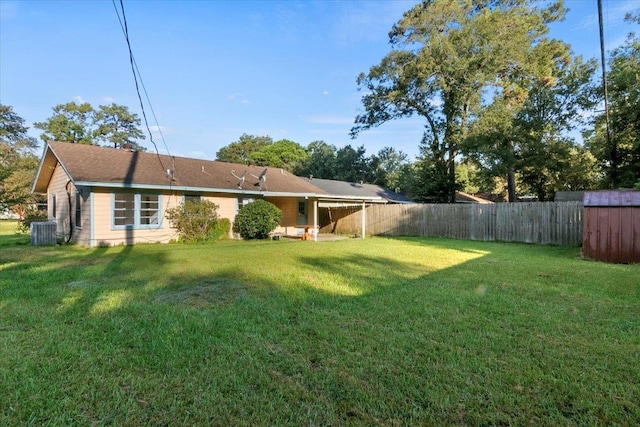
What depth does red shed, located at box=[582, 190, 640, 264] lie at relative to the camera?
833cm

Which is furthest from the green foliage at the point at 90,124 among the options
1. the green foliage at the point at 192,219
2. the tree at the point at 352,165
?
the green foliage at the point at 192,219

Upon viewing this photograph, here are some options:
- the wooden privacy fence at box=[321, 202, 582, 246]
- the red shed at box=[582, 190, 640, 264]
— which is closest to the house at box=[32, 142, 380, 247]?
the wooden privacy fence at box=[321, 202, 582, 246]

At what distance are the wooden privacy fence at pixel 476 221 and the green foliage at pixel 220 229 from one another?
7458 millimetres

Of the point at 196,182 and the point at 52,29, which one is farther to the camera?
the point at 196,182

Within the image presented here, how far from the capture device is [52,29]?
9.10 metres

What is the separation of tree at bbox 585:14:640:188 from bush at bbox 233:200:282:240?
1543 centimetres

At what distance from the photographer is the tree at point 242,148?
47.9 metres

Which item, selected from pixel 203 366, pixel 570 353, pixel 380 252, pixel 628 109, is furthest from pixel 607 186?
pixel 203 366

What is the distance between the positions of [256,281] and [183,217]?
8117 mm

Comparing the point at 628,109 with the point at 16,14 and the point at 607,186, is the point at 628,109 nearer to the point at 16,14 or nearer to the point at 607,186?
the point at 607,186

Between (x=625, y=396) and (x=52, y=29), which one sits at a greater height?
(x=52, y=29)

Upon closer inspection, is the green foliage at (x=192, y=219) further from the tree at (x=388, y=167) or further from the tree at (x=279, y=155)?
the tree at (x=279, y=155)

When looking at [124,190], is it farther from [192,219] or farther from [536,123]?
[536,123]

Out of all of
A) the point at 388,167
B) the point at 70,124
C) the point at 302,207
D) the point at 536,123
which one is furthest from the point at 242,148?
the point at 536,123
